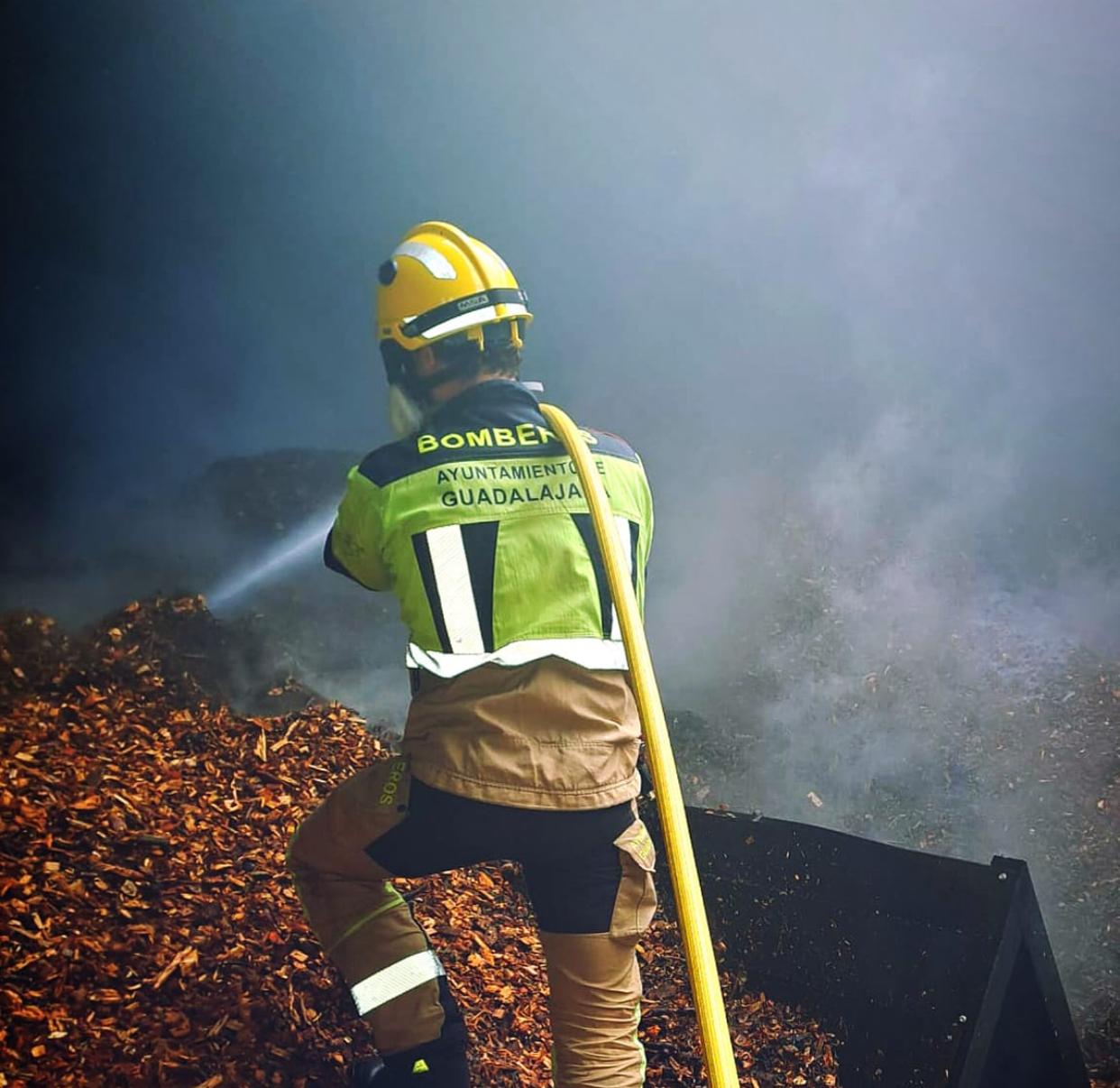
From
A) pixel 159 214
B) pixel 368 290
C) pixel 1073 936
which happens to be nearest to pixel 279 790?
pixel 368 290

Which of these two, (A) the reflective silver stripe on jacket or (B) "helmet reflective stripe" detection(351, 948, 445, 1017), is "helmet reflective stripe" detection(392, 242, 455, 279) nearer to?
(A) the reflective silver stripe on jacket

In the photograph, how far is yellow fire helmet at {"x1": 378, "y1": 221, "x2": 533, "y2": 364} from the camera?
3.02m

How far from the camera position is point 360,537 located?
279cm

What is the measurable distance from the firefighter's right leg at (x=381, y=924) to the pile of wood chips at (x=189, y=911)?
0.43m

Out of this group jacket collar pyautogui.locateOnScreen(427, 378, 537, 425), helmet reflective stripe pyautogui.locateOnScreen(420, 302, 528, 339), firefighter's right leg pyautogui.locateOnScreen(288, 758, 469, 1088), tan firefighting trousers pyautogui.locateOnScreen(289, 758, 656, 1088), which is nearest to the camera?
tan firefighting trousers pyautogui.locateOnScreen(289, 758, 656, 1088)

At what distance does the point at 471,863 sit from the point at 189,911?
1122 millimetres

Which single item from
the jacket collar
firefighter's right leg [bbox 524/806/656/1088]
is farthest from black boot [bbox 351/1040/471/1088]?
the jacket collar

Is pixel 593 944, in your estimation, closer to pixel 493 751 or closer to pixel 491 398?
pixel 493 751

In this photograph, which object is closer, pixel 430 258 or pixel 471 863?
pixel 471 863

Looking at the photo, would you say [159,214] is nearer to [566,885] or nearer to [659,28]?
[659,28]

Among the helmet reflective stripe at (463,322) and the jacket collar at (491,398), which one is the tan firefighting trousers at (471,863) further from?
the helmet reflective stripe at (463,322)

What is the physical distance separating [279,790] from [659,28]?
10.4 ft

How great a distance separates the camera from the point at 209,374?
3807 millimetres

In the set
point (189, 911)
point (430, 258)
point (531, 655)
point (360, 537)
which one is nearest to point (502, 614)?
point (531, 655)
